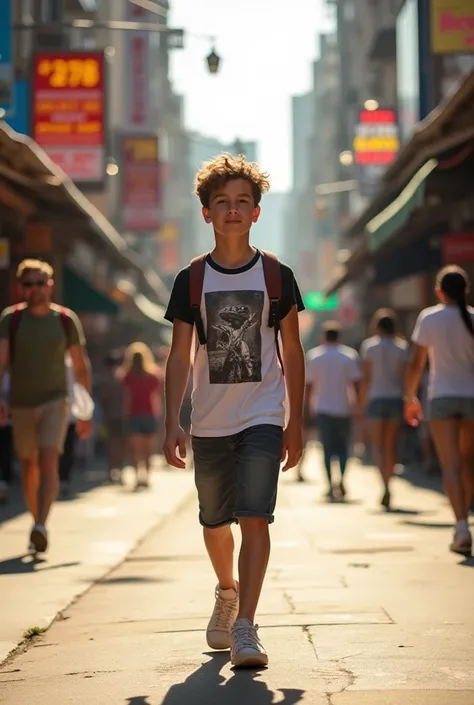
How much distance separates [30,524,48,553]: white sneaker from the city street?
0.21 metres

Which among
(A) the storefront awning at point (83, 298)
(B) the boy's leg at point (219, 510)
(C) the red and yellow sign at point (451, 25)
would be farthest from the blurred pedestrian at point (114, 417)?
(B) the boy's leg at point (219, 510)

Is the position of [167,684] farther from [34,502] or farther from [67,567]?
[34,502]

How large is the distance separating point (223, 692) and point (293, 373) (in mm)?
1450

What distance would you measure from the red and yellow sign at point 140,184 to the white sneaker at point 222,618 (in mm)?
35649

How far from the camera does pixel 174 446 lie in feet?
20.0

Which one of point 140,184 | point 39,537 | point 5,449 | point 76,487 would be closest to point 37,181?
point 5,449

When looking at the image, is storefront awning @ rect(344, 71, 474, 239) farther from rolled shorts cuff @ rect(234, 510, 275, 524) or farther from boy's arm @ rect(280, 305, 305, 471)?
rolled shorts cuff @ rect(234, 510, 275, 524)

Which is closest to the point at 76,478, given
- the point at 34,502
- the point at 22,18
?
the point at 22,18

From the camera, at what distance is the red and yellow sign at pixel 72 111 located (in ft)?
79.5

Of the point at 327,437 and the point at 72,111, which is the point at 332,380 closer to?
the point at 327,437

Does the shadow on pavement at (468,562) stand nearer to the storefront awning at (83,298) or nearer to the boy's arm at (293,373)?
the boy's arm at (293,373)

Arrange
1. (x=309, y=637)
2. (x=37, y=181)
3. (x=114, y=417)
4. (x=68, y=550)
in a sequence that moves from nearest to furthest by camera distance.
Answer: (x=309, y=637) → (x=68, y=550) → (x=37, y=181) → (x=114, y=417)

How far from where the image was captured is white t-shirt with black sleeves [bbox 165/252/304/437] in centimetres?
607

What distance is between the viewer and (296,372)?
245 inches
